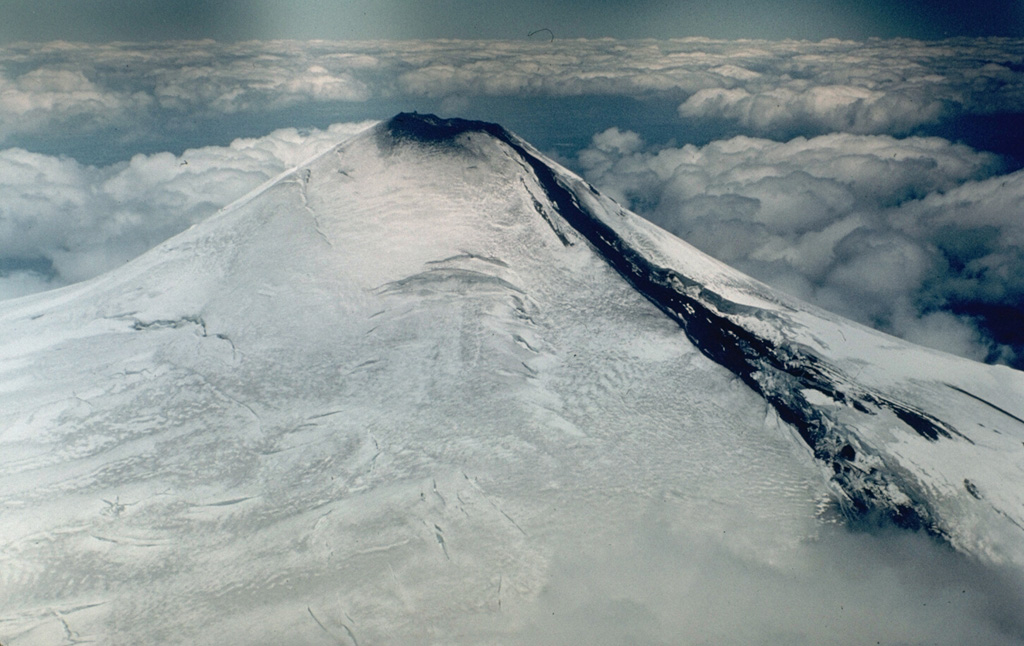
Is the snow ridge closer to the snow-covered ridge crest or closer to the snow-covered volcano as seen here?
the snow-covered ridge crest

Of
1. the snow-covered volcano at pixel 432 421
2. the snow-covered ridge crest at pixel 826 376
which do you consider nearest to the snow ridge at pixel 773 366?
the snow-covered ridge crest at pixel 826 376

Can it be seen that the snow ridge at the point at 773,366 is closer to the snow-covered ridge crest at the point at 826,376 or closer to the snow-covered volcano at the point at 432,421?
the snow-covered ridge crest at the point at 826,376

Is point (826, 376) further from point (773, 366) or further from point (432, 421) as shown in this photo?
point (432, 421)

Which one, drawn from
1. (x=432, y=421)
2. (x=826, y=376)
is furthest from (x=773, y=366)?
(x=432, y=421)

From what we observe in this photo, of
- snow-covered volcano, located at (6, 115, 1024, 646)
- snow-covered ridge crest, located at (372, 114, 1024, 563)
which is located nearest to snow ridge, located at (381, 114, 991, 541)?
snow-covered ridge crest, located at (372, 114, 1024, 563)

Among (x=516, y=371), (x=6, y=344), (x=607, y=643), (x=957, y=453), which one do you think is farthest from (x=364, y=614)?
(x=6, y=344)

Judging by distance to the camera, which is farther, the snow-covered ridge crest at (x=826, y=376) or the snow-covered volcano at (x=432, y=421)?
the snow-covered ridge crest at (x=826, y=376)

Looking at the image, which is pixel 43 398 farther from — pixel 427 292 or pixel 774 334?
pixel 774 334
